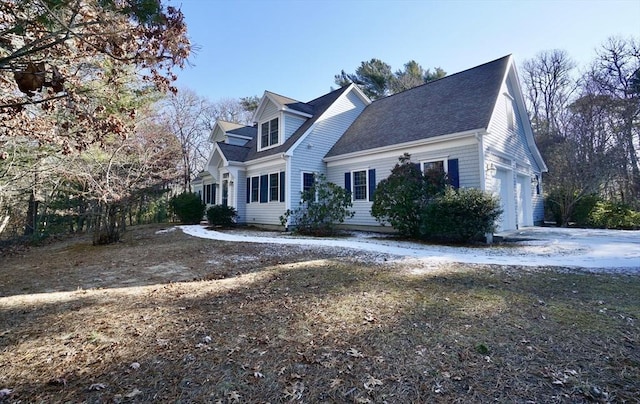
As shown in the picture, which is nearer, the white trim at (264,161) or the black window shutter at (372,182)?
the black window shutter at (372,182)

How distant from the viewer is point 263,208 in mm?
16016

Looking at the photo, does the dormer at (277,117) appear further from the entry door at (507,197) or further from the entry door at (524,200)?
the entry door at (524,200)

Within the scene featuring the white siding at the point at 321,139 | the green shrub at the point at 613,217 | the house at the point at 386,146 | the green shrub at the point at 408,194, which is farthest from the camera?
the white siding at the point at 321,139

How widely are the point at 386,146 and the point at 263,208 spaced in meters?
7.02

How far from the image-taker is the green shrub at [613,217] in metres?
14.1

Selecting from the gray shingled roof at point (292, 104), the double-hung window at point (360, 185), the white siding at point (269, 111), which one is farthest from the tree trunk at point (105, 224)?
the double-hung window at point (360, 185)

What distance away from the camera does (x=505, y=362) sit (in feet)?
8.70

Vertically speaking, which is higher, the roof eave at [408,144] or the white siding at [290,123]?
the white siding at [290,123]

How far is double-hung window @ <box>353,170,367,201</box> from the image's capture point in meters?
13.9

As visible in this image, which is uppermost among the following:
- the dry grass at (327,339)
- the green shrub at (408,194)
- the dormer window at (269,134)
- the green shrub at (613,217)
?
the dormer window at (269,134)

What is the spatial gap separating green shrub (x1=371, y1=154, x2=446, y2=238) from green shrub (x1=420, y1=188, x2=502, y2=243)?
2.44ft

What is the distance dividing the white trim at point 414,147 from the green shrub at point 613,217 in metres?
9.39

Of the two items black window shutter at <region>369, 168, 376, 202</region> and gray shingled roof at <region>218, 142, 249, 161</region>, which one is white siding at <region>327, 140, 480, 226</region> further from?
gray shingled roof at <region>218, 142, 249, 161</region>

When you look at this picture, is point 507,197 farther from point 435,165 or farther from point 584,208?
point 584,208
